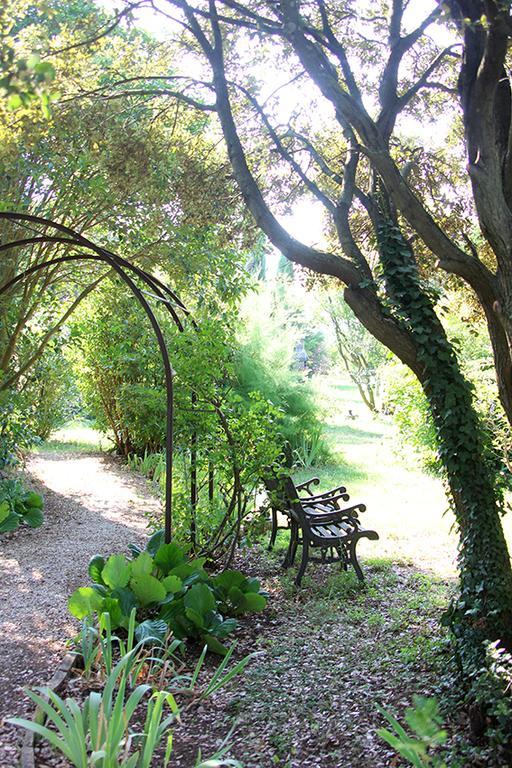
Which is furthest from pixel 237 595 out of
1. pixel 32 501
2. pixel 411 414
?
pixel 411 414

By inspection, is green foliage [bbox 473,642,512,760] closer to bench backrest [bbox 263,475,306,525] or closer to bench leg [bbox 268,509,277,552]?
bench backrest [bbox 263,475,306,525]

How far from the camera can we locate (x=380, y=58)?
5.31 metres

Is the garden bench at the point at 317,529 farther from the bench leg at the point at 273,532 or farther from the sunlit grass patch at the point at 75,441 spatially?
the sunlit grass patch at the point at 75,441

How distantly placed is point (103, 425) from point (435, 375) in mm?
7195

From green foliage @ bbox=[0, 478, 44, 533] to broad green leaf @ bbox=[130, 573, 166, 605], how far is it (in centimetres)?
247

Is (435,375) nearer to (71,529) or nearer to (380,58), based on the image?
(380,58)

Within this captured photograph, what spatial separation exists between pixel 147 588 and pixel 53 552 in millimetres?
1991

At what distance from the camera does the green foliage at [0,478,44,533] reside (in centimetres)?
562

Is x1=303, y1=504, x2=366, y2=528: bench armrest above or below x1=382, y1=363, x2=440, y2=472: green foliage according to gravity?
below

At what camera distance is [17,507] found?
5.95 meters

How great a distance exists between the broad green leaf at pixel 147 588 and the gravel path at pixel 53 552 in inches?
18.3

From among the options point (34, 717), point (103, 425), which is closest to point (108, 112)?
point (34, 717)

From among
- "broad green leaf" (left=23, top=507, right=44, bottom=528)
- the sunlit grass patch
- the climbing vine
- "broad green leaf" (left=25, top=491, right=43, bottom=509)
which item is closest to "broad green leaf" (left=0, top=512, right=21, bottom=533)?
"broad green leaf" (left=23, top=507, right=44, bottom=528)

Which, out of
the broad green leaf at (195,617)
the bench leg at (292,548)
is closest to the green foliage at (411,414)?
the bench leg at (292,548)
